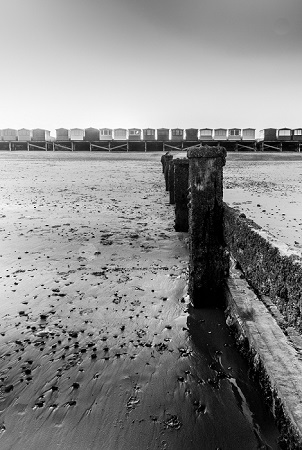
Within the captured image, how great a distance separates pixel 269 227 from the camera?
Result: 6887 mm

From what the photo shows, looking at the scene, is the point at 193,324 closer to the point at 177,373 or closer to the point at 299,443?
the point at 177,373

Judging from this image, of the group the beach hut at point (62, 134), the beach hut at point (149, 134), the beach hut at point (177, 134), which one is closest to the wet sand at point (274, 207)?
the beach hut at point (177, 134)

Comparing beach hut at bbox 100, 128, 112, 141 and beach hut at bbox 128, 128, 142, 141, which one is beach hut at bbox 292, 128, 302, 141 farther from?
beach hut at bbox 100, 128, 112, 141

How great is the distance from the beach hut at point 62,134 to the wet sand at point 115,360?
52.3m

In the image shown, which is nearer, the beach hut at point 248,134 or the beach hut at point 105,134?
the beach hut at point 248,134

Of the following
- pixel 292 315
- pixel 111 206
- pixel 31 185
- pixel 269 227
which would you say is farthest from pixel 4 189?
pixel 292 315

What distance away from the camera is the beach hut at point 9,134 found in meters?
55.0

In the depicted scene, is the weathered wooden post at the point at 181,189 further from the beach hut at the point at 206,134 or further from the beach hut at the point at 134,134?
the beach hut at the point at 206,134

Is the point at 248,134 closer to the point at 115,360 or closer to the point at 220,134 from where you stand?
the point at 220,134

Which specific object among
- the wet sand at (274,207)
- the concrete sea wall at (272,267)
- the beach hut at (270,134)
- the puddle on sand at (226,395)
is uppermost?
the beach hut at (270,134)

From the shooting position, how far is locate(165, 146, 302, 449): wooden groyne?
1590mm

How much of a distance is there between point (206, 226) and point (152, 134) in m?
51.8

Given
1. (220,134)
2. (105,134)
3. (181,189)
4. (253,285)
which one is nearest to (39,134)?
(105,134)

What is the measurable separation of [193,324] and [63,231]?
408 cm
